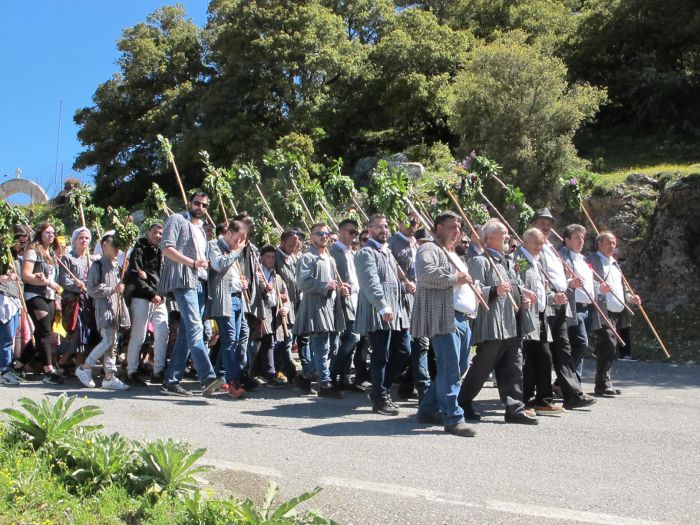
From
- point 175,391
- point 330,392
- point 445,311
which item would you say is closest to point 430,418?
point 445,311

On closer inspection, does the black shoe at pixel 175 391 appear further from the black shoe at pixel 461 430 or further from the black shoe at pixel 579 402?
the black shoe at pixel 579 402

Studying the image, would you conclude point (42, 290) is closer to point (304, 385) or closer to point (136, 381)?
point (136, 381)

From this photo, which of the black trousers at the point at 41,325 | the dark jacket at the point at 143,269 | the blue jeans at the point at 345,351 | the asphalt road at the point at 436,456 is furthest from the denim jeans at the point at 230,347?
the black trousers at the point at 41,325

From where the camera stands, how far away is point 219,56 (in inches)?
1479

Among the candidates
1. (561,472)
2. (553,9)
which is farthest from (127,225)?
(553,9)

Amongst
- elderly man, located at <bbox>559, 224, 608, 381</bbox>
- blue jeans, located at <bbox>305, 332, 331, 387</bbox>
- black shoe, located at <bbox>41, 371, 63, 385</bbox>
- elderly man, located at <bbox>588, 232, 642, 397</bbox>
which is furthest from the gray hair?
black shoe, located at <bbox>41, 371, 63, 385</bbox>

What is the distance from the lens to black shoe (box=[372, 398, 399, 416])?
8180mm

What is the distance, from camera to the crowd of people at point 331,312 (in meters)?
7.66

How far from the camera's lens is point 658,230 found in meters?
18.6

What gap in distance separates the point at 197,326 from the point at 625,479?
4.79 metres

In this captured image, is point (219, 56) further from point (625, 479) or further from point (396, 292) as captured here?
point (625, 479)

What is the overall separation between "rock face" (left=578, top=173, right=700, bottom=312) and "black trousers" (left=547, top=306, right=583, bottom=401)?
9539mm

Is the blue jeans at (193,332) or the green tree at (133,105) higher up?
the green tree at (133,105)

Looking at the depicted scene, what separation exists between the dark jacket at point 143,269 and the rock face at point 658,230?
39.5ft
